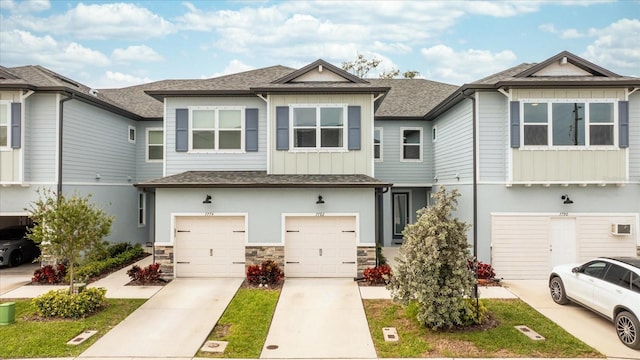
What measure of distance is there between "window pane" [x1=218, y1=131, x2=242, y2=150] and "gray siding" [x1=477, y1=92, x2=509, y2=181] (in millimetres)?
8364

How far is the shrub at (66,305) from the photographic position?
848cm

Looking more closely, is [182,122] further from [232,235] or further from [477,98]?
[477,98]

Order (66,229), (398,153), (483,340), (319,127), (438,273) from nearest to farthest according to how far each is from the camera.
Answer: (483,340) < (438,273) < (66,229) < (319,127) < (398,153)

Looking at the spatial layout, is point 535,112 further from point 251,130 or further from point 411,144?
point 251,130

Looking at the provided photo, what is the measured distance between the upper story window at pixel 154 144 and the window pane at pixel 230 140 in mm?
5815

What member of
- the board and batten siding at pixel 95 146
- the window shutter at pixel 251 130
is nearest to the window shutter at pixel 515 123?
the window shutter at pixel 251 130

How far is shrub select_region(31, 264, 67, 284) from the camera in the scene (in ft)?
37.6

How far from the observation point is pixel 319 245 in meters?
12.1

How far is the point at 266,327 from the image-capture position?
26.4ft

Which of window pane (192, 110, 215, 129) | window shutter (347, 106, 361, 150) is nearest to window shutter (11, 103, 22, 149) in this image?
window pane (192, 110, 215, 129)

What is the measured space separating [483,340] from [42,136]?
577 inches

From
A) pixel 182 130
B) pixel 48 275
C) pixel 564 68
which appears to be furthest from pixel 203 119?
pixel 564 68

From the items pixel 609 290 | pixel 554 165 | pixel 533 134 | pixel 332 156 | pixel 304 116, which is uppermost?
pixel 304 116

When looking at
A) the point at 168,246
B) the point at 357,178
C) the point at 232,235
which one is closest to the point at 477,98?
the point at 357,178
